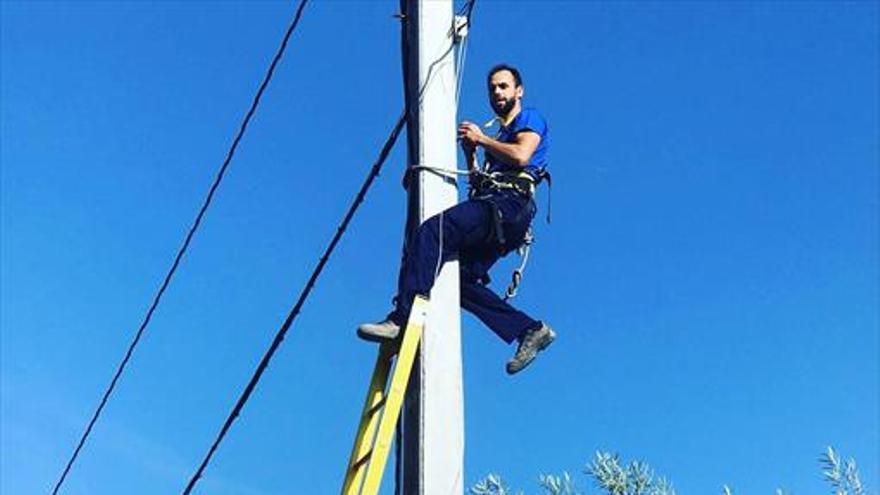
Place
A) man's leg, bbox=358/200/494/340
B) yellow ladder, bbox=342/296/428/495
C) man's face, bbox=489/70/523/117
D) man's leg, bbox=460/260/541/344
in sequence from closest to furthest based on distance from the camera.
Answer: yellow ladder, bbox=342/296/428/495
man's leg, bbox=358/200/494/340
man's leg, bbox=460/260/541/344
man's face, bbox=489/70/523/117

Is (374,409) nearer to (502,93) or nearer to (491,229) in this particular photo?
(491,229)

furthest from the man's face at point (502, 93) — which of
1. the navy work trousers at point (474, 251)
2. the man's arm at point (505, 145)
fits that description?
the navy work trousers at point (474, 251)

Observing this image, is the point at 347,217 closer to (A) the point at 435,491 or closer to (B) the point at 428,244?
(B) the point at 428,244

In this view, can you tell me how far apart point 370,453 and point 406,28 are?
2018 millimetres

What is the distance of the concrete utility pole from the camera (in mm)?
4465

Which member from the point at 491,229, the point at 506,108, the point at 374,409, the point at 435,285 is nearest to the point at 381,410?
the point at 374,409

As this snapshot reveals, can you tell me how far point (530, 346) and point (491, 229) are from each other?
0.52 metres

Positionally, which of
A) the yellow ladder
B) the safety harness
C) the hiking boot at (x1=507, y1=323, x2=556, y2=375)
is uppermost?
the safety harness

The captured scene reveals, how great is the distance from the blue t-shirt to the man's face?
0.11m

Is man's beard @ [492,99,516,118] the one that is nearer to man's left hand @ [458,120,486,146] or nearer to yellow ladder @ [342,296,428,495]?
man's left hand @ [458,120,486,146]

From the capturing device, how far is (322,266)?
5672 mm

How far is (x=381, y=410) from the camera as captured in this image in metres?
4.80

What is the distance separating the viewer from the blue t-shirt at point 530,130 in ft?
17.6

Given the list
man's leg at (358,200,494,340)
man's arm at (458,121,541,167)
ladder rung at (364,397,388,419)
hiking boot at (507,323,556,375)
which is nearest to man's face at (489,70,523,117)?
man's arm at (458,121,541,167)
